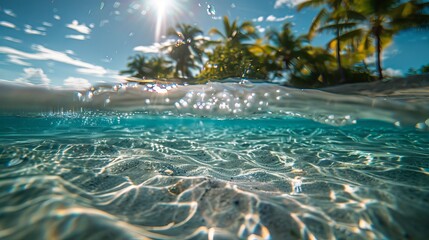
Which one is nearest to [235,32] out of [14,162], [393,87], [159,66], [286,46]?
[286,46]

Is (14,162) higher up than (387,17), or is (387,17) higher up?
(387,17)

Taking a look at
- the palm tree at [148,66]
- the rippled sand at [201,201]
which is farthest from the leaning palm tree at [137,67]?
the rippled sand at [201,201]

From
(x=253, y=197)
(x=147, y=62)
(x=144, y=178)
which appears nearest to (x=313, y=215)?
(x=253, y=197)

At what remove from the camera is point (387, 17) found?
22266 mm

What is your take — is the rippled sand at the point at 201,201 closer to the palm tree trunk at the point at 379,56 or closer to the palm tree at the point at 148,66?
the palm tree trunk at the point at 379,56

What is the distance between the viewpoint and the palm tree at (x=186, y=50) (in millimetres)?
36125

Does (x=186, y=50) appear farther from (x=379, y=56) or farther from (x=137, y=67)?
(x=379, y=56)

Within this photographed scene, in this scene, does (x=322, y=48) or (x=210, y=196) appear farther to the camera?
(x=322, y=48)

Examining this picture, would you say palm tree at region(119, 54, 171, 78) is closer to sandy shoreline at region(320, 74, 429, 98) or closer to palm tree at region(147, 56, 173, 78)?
palm tree at region(147, 56, 173, 78)

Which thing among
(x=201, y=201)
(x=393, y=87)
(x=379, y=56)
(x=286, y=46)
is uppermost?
(x=286, y=46)

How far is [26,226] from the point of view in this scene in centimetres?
172

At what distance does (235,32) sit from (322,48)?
12.7 m

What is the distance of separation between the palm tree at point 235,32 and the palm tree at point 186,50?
6.83 m

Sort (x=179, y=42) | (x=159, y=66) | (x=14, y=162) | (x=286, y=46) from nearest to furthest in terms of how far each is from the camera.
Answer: (x=14, y=162), (x=286, y=46), (x=179, y=42), (x=159, y=66)
